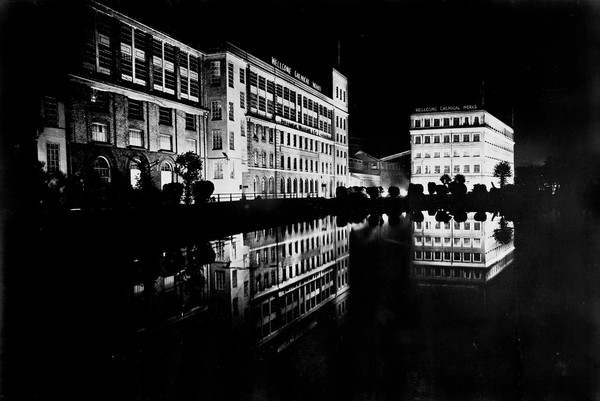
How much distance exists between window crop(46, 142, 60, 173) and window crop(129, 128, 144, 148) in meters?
7.64

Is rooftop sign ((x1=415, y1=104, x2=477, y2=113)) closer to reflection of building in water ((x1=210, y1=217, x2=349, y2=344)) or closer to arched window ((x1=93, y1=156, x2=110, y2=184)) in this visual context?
arched window ((x1=93, y1=156, x2=110, y2=184))

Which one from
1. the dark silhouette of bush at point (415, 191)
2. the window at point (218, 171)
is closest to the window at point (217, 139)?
the window at point (218, 171)

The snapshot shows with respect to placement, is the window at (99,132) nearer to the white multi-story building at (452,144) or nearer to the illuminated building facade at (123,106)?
the illuminated building facade at (123,106)

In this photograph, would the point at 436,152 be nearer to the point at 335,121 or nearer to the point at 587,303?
the point at 335,121

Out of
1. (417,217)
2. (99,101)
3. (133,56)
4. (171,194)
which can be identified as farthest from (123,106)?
(417,217)

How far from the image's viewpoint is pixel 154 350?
680 cm

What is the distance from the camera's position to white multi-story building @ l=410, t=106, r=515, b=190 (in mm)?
93062

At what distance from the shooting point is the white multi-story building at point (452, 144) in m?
93.1

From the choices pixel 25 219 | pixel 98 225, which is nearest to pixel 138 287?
pixel 98 225

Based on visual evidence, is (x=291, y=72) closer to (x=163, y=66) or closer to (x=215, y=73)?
(x=215, y=73)

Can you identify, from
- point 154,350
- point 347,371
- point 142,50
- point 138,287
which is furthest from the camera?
point 142,50

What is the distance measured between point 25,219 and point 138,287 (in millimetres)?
9652

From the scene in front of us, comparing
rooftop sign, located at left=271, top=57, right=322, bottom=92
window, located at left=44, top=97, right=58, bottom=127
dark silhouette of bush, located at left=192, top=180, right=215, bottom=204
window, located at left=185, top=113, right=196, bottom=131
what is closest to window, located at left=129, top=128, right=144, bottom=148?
window, located at left=185, top=113, right=196, bottom=131

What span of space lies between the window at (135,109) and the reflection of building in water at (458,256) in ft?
86.2
